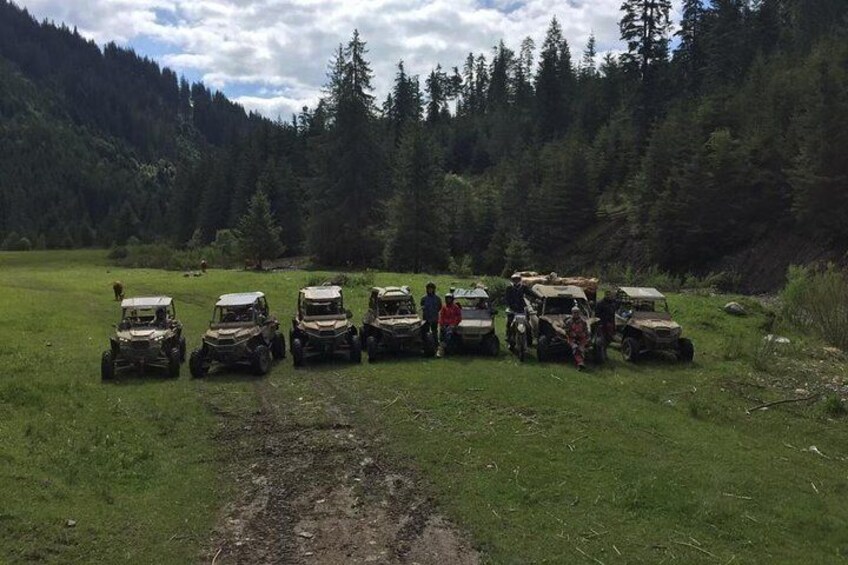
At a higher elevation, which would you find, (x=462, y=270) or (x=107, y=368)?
(x=462, y=270)

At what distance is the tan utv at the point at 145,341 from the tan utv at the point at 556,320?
441 inches

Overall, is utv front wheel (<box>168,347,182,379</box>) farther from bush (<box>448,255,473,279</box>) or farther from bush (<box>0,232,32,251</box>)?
bush (<box>0,232,32,251</box>)

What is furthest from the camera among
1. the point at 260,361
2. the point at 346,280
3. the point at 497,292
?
the point at 346,280

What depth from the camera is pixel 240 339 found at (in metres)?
19.2

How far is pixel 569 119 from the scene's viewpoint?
336 ft

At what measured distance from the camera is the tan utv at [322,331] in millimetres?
20156

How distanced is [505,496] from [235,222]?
9141cm

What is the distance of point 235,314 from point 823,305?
21422 millimetres

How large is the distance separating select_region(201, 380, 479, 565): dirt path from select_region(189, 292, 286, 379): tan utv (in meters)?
5.19

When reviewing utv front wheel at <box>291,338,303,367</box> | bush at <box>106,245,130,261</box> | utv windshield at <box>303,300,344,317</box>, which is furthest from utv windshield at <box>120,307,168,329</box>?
bush at <box>106,245,130,261</box>

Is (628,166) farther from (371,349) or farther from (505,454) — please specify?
(505,454)

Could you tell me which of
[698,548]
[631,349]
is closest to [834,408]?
[631,349]

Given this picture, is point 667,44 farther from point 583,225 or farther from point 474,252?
point 474,252

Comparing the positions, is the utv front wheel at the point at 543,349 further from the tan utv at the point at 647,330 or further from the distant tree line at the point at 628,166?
the distant tree line at the point at 628,166
